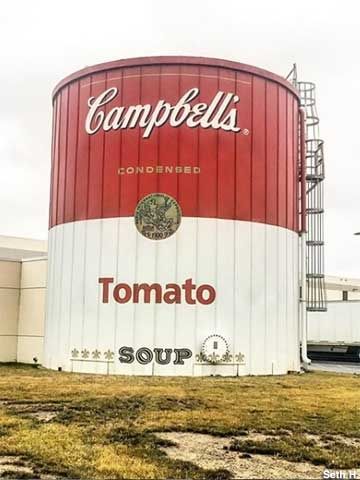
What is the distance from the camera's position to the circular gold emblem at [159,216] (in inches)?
856

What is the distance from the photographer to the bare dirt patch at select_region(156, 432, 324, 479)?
8734 millimetres

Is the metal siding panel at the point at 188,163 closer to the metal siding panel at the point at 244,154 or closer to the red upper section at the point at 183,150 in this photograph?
the red upper section at the point at 183,150

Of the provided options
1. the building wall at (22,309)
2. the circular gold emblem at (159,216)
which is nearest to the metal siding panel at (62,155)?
the building wall at (22,309)

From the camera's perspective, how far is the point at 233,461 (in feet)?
30.9

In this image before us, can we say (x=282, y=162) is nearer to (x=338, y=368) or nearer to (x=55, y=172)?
(x=55, y=172)

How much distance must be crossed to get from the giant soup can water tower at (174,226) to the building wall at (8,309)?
4234mm

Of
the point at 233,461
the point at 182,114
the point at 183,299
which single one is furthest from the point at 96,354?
the point at 233,461

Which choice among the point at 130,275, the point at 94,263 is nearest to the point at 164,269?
the point at 130,275

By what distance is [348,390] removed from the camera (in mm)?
18516

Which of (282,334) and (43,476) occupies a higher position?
(282,334)

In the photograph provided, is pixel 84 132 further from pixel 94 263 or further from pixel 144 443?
pixel 144 443

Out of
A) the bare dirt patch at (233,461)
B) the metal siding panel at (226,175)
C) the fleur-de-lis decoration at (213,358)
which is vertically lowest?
the bare dirt patch at (233,461)

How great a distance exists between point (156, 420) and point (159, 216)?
1024 cm

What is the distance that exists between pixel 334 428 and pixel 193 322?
959 centimetres
